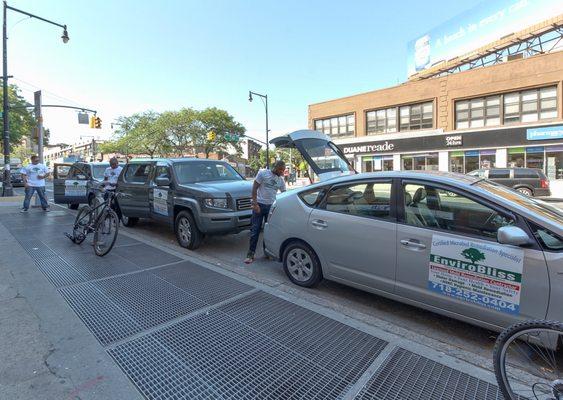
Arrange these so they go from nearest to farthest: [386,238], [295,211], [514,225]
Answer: [514,225] → [386,238] → [295,211]

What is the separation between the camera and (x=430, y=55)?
32875 mm

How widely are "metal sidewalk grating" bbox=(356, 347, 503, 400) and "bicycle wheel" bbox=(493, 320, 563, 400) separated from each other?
0.24 meters

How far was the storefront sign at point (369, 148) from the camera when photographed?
29.5 m

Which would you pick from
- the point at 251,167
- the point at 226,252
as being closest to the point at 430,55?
the point at 226,252

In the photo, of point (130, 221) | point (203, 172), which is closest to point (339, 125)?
point (130, 221)

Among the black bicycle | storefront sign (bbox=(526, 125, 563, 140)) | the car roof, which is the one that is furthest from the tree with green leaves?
the car roof

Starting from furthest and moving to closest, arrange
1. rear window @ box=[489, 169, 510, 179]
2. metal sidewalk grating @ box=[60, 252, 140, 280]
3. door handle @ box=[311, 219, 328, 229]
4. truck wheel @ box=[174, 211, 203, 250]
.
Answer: rear window @ box=[489, 169, 510, 179], truck wheel @ box=[174, 211, 203, 250], metal sidewalk grating @ box=[60, 252, 140, 280], door handle @ box=[311, 219, 328, 229]

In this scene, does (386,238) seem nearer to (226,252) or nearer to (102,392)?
(102,392)

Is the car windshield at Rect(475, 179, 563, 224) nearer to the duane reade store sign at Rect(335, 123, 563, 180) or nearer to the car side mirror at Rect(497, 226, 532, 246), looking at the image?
the car side mirror at Rect(497, 226, 532, 246)

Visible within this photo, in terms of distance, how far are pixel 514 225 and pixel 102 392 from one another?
3.46m

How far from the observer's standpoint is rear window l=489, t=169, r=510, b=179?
58.5 ft

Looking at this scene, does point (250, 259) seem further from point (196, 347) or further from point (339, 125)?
point (339, 125)

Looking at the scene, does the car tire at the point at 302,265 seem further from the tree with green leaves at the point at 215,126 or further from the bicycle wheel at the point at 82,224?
the tree with green leaves at the point at 215,126

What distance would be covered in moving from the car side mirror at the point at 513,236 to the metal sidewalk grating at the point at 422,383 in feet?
3.57
